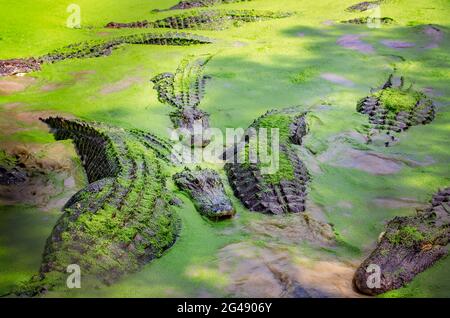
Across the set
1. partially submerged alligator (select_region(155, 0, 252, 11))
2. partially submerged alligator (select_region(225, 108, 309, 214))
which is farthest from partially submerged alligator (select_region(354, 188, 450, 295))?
partially submerged alligator (select_region(155, 0, 252, 11))

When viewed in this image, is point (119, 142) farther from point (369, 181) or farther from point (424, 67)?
point (424, 67)

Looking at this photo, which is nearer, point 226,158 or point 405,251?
point 405,251

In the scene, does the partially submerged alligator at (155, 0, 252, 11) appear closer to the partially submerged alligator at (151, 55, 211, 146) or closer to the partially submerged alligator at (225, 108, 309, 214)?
the partially submerged alligator at (151, 55, 211, 146)

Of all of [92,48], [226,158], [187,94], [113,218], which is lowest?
[226,158]

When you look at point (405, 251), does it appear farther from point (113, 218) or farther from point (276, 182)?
point (113, 218)

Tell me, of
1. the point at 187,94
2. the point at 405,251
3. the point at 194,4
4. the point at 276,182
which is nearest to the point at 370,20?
the point at 194,4

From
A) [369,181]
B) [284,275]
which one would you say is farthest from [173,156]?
[284,275]
